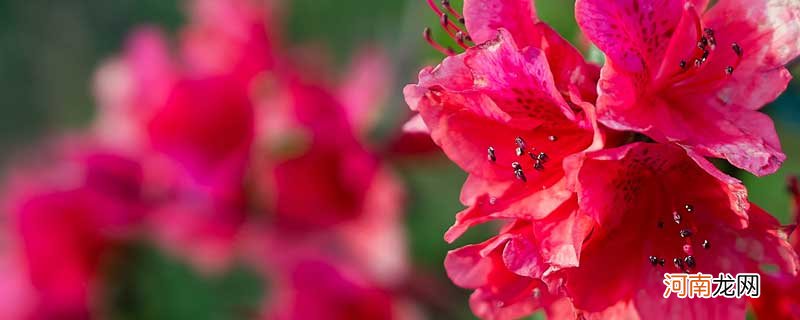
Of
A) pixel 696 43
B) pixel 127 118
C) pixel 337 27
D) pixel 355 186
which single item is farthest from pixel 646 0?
pixel 337 27

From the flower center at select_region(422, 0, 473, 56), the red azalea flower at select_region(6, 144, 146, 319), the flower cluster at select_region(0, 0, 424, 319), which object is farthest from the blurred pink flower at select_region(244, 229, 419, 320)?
the flower center at select_region(422, 0, 473, 56)

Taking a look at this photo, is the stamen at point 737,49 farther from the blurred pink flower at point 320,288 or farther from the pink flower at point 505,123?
the blurred pink flower at point 320,288

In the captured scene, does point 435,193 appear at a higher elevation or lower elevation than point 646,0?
lower

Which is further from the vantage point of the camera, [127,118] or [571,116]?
[127,118]

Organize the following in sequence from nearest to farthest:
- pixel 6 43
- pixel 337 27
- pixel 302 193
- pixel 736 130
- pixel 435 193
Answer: pixel 736 130 → pixel 302 193 → pixel 435 193 → pixel 337 27 → pixel 6 43

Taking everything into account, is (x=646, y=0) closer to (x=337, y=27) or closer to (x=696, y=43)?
(x=696, y=43)

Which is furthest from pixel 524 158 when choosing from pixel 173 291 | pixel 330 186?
pixel 173 291

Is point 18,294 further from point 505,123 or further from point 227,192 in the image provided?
point 505,123
